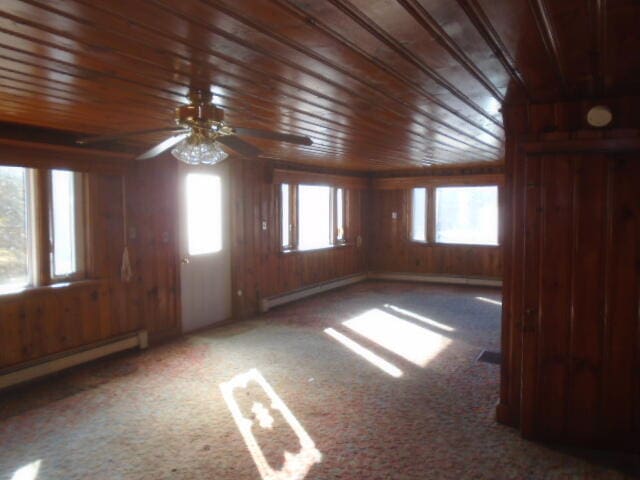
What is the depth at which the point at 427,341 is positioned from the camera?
529cm

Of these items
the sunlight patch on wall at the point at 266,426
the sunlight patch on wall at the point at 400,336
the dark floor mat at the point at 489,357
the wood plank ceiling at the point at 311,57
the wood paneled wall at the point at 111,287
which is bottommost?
the sunlight patch on wall at the point at 266,426

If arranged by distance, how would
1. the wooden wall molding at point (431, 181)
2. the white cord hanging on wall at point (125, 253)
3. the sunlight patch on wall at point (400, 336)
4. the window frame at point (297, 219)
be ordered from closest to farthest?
1. the white cord hanging on wall at point (125, 253)
2. the sunlight patch on wall at point (400, 336)
3. the window frame at point (297, 219)
4. the wooden wall molding at point (431, 181)

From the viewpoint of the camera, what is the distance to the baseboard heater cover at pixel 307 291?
677cm

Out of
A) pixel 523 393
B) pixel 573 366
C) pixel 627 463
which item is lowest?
pixel 627 463

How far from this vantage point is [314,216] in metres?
8.16

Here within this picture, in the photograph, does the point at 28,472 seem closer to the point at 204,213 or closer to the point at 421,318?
the point at 204,213

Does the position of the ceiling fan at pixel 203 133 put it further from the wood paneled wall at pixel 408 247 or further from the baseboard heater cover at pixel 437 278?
the baseboard heater cover at pixel 437 278

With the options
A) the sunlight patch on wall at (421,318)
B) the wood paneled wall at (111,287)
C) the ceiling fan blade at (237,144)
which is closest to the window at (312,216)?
the sunlight patch on wall at (421,318)

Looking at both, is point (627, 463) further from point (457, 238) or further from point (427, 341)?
point (457, 238)

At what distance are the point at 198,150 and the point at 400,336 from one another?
3523 millimetres

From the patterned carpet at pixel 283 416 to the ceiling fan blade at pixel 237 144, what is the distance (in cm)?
179

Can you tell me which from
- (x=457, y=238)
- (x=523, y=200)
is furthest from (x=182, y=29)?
(x=457, y=238)

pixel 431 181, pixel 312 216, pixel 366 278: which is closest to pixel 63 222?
pixel 312 216

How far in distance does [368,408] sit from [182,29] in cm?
280
